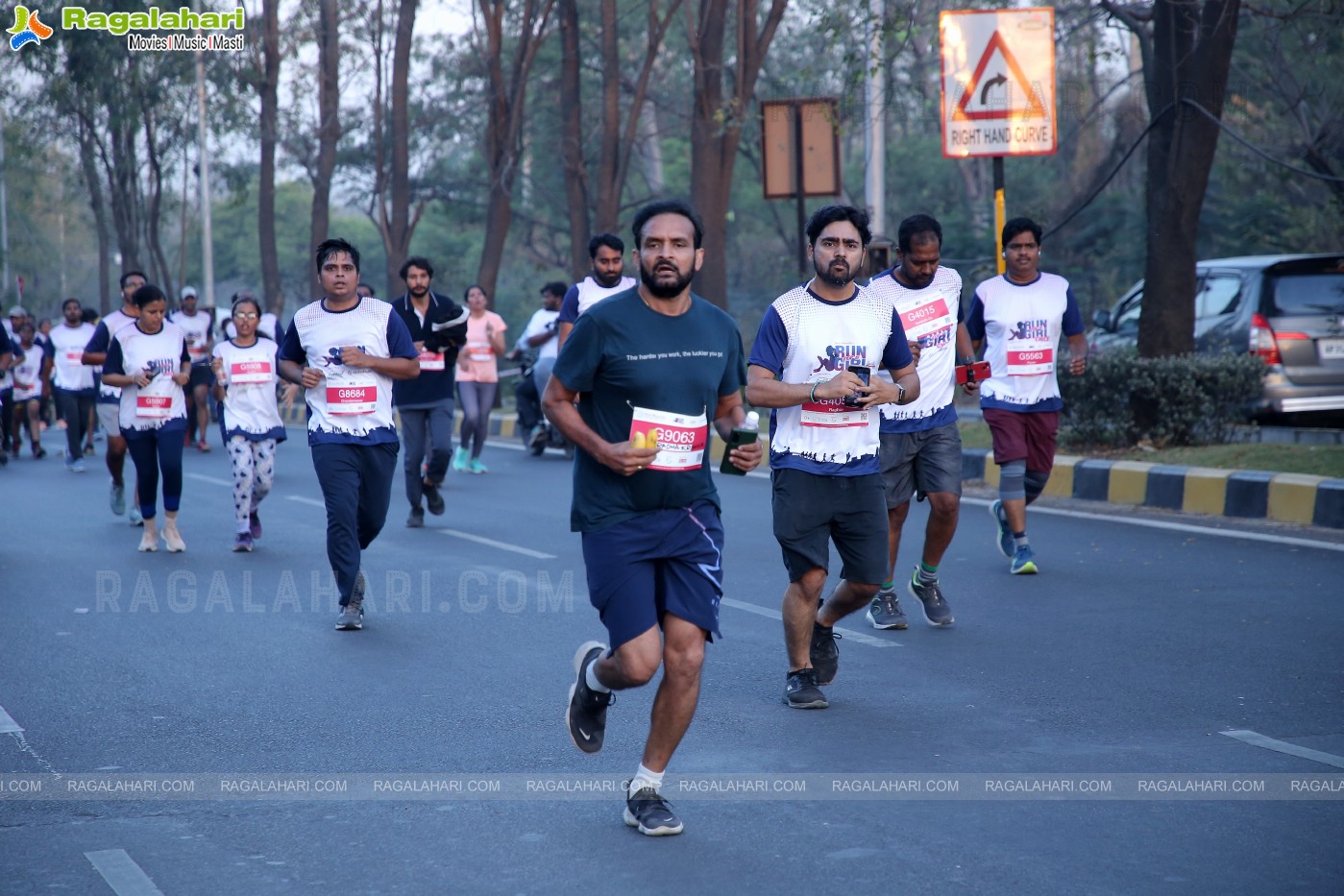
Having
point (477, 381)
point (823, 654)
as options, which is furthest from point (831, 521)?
point (477, 381)

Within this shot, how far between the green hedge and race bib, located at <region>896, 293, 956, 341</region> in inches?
230

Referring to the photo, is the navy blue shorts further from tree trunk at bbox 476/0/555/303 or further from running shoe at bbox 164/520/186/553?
tree trunk at bbox 476/0/555/303

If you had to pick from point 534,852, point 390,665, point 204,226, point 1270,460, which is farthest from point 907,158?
point 534,852

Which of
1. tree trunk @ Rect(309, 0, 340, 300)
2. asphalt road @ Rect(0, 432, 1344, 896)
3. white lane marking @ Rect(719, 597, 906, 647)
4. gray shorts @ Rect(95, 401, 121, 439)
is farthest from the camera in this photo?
tree trunk @ Rect(309, 0, 340, 300)

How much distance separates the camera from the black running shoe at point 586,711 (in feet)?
16.5

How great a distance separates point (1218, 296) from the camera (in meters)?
15.7

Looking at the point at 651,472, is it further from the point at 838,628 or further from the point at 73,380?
the point at 73,380

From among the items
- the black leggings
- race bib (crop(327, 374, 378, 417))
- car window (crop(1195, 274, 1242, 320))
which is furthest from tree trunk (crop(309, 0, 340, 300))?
race bib (crop(327, 374, 378, 417))

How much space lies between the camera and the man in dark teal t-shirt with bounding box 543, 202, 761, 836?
479cm

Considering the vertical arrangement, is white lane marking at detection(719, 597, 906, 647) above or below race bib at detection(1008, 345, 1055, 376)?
below

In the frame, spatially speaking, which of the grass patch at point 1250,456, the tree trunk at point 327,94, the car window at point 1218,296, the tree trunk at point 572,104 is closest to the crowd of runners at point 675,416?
the grass patch at point 1250,456

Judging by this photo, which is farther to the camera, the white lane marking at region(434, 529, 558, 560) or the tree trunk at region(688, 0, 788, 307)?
the tree trunk at region(688, 0, 788, 307)

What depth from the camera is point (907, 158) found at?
Answer: 135ft

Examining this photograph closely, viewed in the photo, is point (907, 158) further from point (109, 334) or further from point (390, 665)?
point (390, 665)
